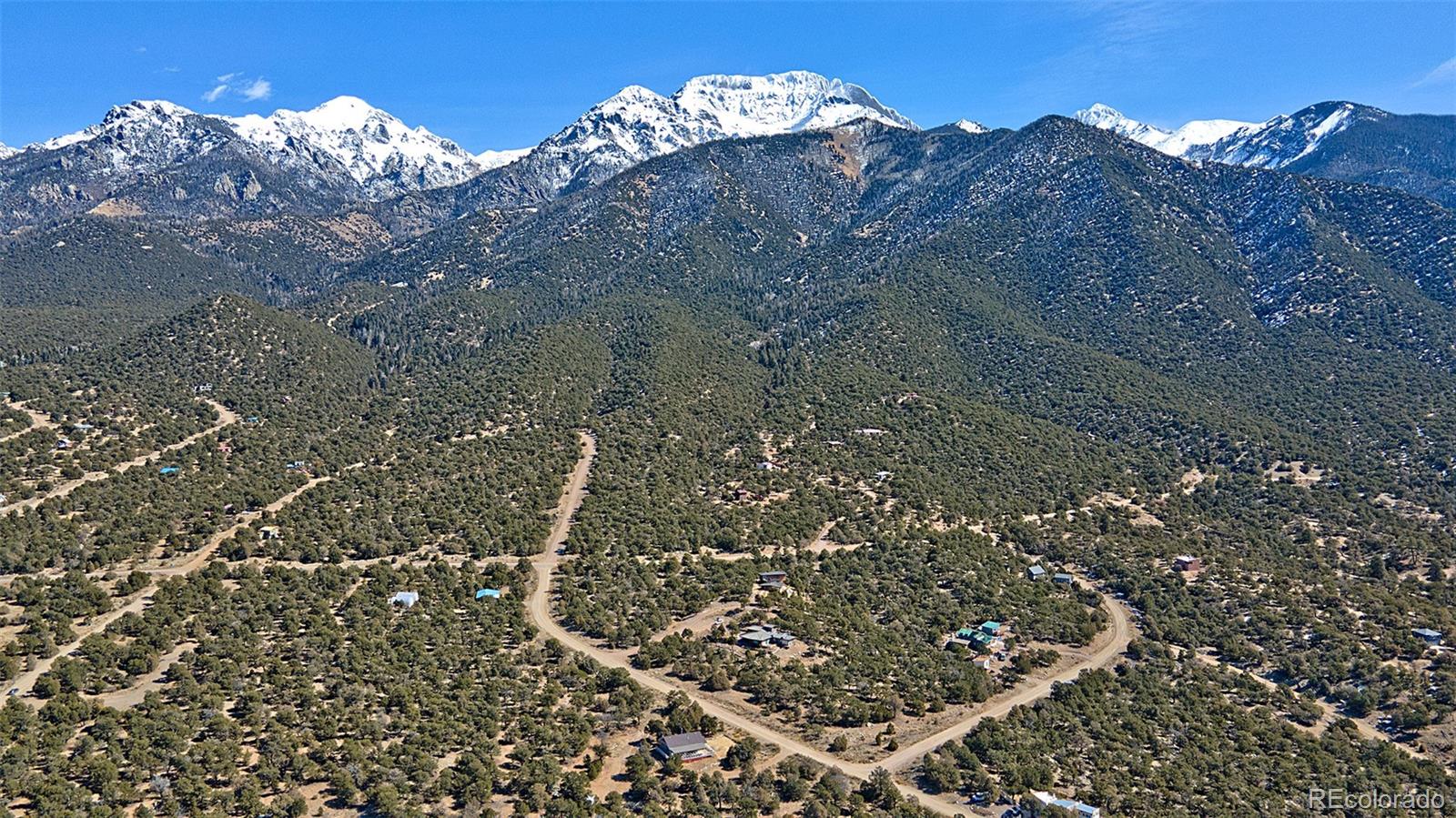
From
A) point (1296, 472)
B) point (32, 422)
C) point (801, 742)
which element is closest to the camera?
point (801, 742)

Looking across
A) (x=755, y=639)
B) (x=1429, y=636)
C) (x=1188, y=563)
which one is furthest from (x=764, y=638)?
(x=1429, y=636)

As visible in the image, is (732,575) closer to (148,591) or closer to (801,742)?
(801,742)

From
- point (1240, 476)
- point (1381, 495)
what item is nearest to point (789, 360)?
point (1240, 476)

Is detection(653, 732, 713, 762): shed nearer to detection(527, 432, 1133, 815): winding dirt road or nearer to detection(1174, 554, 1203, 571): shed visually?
detection(527, 432, 1133, 815): winding dirt road

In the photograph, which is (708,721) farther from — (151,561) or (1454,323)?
(1454,323)

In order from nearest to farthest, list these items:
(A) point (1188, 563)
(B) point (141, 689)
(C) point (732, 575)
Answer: (B) point (141, 689) < (C) point (732, 575) < (A) point (1188, 563)

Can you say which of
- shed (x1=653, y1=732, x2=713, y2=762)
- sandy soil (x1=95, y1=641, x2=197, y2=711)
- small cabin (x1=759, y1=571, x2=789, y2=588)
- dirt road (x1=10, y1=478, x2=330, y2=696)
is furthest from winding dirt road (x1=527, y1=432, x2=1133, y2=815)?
dirt road (x1=10, y1=478, x2=330, y2=696)
